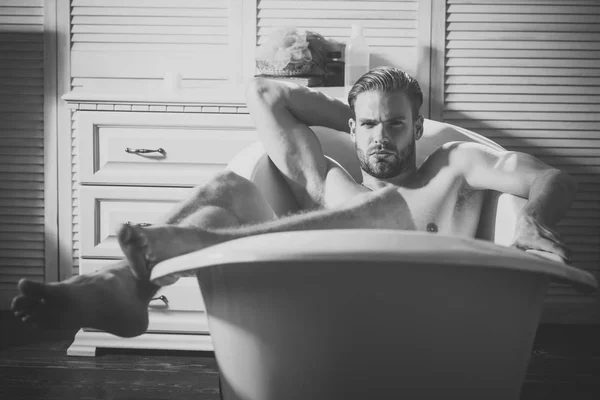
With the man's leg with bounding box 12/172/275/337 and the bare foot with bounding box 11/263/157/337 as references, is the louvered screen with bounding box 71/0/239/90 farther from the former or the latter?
the bare foot with bounding box 11/263/157/337

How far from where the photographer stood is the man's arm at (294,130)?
154 centimetres

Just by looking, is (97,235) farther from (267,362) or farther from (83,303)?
(267,362)

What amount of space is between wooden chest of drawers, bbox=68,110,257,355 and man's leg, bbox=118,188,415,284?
2.30 ft

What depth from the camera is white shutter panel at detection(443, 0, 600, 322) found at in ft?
7.47

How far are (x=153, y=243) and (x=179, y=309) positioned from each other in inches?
37.1

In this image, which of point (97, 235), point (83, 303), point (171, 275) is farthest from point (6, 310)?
point (171, 275)

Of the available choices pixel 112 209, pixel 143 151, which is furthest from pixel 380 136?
pixel 112 209

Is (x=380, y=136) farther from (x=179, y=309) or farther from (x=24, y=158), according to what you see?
(x=24, y=158)

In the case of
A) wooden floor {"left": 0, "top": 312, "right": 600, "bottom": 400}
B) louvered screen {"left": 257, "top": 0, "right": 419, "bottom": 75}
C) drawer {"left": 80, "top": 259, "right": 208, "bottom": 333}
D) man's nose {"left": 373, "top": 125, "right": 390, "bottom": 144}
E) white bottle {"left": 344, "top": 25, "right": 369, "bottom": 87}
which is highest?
louvered screen {"left": 257, "top": 0, "right": 419, "bottom": 75}

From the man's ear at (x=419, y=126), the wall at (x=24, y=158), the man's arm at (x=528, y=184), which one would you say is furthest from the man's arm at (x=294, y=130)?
the wall at (x=24, y=158)

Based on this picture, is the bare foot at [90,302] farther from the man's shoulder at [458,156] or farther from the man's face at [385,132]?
the man's shoulder at [458,156]

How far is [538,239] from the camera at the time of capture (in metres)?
1.07

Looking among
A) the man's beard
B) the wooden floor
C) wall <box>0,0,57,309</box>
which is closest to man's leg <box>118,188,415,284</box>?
the man's beard

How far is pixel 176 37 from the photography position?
2.37 m
